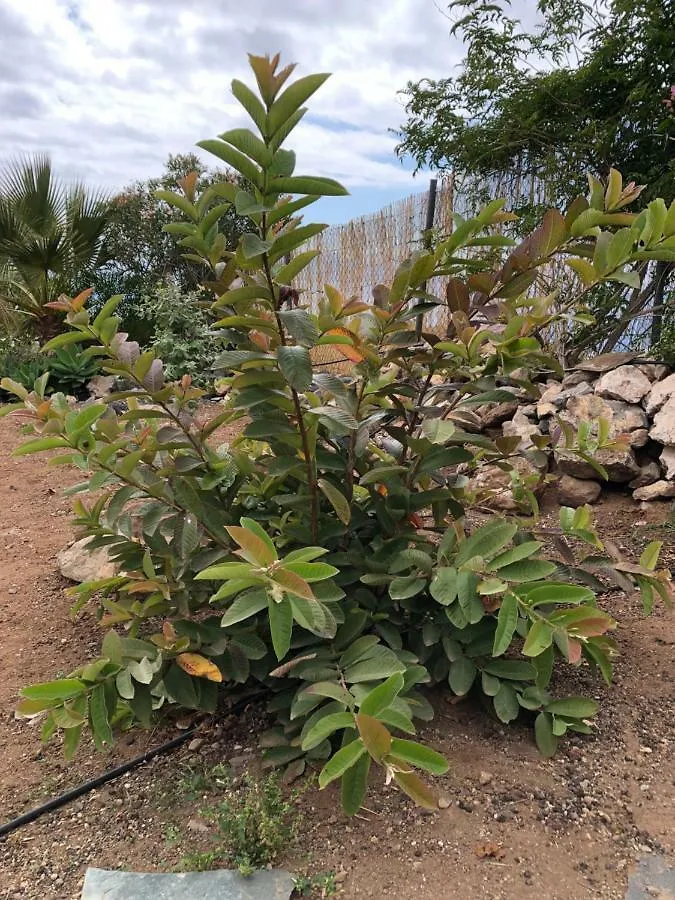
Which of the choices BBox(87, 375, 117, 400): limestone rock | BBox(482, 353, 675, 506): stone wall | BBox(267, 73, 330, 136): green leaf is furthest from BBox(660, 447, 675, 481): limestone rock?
BBox(87, 375, 117, 400): limestone rock

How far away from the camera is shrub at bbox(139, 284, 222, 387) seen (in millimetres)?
7457

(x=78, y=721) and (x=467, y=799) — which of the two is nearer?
(x=78, y=721)

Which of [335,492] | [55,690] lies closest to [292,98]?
[335,492]

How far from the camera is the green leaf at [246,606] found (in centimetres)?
115

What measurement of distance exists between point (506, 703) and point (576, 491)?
2289 millimetres

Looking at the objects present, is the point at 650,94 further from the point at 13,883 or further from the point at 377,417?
the point at 13,883

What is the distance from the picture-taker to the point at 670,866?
57.1 inches

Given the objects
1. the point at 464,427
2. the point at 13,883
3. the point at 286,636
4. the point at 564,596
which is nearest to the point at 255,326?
the point at 286,636

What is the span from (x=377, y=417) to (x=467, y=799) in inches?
36.3

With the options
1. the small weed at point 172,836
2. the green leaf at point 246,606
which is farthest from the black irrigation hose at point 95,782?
the green leaf at point 246,606

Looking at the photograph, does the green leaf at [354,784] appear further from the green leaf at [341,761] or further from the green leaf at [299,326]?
the green leaf at [299,326]

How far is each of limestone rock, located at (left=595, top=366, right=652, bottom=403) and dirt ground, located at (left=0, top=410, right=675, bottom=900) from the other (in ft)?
7.55

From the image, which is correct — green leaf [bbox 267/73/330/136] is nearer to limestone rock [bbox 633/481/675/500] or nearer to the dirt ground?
the dirt ground

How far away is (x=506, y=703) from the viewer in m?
1.78
